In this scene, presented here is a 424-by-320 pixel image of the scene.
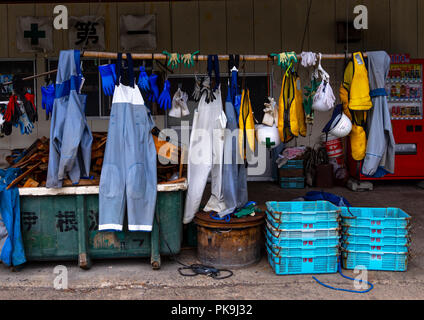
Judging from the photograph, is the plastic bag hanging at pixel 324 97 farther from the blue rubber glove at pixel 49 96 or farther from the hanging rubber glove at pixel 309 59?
the blue rubber glove at pixel 49 96

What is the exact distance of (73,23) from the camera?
8.79 metres

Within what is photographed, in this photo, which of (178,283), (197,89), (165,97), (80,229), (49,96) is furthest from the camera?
(197,89)

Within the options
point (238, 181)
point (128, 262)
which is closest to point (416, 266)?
point (238, 181)

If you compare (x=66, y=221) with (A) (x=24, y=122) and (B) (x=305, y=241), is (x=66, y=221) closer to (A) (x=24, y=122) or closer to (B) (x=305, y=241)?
(A) (x=24, y=122)

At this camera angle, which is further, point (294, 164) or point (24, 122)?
point (294, 164)

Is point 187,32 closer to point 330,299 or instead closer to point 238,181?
point 238,181

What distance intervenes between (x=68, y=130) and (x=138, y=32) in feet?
16.7

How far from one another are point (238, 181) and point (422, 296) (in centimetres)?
213

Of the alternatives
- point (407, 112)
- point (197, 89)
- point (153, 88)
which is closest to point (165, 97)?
point (153, 88)

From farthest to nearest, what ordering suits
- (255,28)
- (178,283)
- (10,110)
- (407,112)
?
(255,28) → (407,112) → (10,110) → (178,283)

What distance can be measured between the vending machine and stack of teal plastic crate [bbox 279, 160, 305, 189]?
1.13 meters

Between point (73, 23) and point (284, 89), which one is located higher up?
point (73, 23)

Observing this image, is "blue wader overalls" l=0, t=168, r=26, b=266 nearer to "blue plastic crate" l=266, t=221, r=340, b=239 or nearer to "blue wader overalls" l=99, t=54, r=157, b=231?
"blue wader overalls" l=99, t=54, r=157, b=231

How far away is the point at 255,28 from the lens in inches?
357
